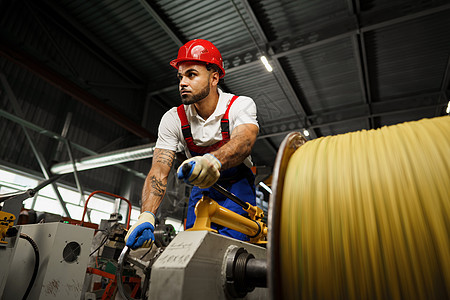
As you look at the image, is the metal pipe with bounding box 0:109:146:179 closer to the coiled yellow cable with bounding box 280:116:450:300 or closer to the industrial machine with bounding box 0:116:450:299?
the industrial machine with bounding box 0:116:450:299

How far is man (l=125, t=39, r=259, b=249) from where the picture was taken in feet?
6.36

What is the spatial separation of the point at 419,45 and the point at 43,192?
30.9 ft

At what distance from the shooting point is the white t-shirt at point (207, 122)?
1.99m

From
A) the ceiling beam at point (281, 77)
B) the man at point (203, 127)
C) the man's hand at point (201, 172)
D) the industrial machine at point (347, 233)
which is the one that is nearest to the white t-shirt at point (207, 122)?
the man at point (203, 127)

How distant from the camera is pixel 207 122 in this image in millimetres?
2094

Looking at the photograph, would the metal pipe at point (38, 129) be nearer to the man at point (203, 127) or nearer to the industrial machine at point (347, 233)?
the man at point (203, 127)

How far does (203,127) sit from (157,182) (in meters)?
0.50

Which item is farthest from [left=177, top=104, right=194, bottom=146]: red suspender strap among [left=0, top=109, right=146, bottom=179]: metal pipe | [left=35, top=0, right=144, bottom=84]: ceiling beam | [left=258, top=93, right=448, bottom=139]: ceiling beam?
[left=258, top=93, right=448, bottom=139]: ceiling beam

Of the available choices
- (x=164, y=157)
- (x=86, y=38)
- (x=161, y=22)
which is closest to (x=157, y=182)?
(x=164, y=157)

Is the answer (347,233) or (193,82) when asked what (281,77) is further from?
(347,233)

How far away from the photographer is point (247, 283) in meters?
1.21

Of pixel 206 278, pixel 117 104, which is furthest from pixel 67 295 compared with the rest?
pixel 117 104

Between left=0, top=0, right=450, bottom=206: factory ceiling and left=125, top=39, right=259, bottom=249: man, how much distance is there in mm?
4329

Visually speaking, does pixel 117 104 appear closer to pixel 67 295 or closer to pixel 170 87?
pixel 170 87
